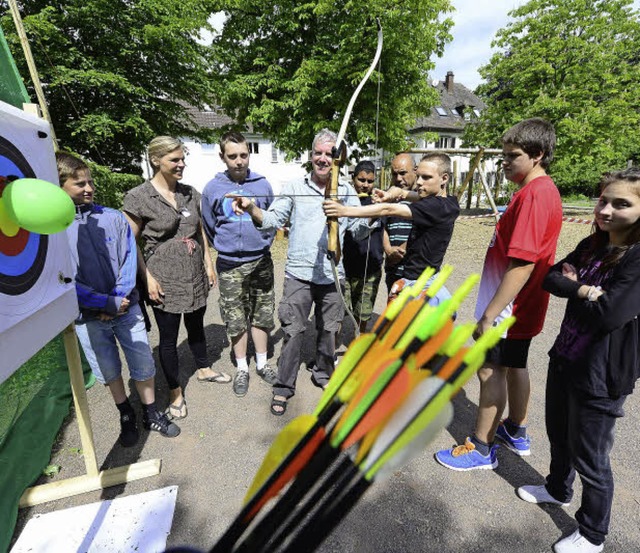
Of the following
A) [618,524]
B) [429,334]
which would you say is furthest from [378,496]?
[429,334]

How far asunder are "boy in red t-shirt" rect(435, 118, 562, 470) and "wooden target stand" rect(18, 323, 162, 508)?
1835 millimetres

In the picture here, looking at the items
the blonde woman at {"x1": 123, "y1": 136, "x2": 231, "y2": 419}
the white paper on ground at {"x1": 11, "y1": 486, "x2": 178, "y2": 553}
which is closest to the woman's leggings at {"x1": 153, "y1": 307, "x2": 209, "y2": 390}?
the blonde woman at {"x1": 123, "y1": 136, "x2": 231, "y2": 419}

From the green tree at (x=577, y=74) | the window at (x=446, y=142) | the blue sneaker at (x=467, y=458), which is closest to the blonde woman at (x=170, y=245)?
the blue sneaker at (x=467, y=458)

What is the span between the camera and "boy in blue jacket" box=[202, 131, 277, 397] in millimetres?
2818

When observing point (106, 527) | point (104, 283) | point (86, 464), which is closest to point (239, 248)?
point (104, 283)

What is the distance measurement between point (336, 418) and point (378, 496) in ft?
5.45

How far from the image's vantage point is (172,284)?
8.21 feet

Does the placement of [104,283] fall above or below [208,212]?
below

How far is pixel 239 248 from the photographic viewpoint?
2.86 metres

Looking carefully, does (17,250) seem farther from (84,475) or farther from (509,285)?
(509,285)

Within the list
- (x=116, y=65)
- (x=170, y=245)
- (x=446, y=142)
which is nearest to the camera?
(x=170, y=245)

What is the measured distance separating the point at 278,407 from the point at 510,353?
166 centimetres

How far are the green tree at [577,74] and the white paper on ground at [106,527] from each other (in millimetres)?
14198

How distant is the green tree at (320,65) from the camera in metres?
8.71
